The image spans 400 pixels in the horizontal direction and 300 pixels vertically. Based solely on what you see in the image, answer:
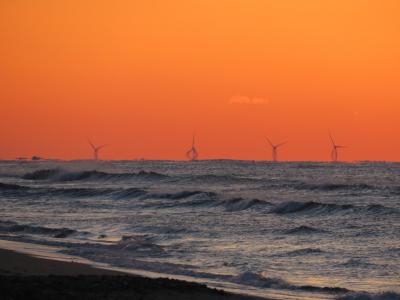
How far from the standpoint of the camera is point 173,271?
72.0 feet

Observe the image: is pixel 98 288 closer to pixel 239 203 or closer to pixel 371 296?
pixel 371 296

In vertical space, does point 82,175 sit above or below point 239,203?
above

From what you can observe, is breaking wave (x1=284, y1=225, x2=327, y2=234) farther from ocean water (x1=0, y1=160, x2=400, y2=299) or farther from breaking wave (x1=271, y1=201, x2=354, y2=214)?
breaking wave (x1=271, y1=201, x2=354, y2=214)

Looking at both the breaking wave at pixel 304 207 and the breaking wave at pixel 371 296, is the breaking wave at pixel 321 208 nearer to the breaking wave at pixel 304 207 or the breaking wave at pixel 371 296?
the breaking wave at pixel 304 207

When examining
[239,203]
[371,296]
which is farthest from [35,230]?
[371,296]

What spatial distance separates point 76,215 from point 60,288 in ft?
83.3

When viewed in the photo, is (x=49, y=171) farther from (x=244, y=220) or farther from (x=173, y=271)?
(x=173, y=271)

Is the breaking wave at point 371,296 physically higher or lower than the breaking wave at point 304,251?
lower

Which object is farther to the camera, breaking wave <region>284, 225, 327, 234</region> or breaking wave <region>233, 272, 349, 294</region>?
breaking wave <region>284, 225, 327, 234</region>

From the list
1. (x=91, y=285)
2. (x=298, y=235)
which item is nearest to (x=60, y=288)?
(x=91, y=285)

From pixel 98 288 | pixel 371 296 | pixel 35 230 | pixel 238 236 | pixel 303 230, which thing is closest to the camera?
pixel 98 288

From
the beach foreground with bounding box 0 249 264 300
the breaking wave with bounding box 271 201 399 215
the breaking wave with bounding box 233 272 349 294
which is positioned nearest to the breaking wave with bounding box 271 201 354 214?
the breaking wave with bounding box 271 201 399 215

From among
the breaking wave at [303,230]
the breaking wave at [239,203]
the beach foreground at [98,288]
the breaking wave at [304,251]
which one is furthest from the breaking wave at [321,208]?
the beach foreground at [98,288]

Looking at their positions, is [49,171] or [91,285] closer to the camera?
[91,285]
